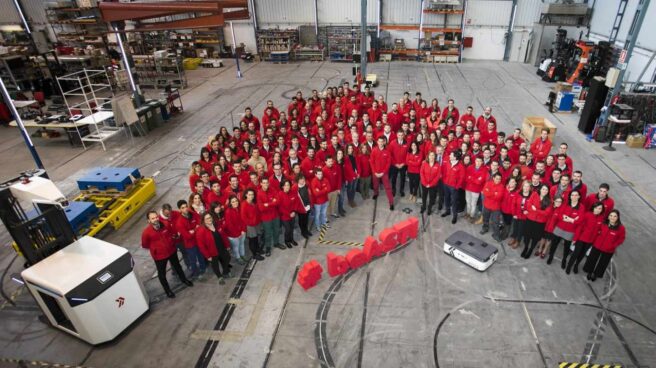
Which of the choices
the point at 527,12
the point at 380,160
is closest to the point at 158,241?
the point at 380,160

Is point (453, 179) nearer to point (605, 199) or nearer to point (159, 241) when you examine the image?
point (605, 199)

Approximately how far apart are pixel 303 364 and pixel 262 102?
14350mm

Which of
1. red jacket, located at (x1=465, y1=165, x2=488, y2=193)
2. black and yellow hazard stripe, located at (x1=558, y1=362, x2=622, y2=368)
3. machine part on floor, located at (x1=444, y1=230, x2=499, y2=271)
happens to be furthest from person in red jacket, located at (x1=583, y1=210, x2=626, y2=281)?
red jacket, located at (x1=465, y1=165, x2=488, y2=193)

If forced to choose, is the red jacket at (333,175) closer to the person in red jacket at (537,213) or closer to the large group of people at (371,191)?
the large group of people at (371,191)

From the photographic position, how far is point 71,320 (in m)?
5.85

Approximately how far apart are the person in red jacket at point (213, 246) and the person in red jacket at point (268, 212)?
3.01 feet

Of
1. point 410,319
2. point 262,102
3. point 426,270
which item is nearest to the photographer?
point 410,319

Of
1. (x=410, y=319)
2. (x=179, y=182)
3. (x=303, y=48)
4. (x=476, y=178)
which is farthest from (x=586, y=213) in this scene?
(x=303, y=48)

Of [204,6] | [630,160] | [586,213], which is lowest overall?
[630,160]

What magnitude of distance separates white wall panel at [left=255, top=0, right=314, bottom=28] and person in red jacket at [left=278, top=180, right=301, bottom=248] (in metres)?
23.4

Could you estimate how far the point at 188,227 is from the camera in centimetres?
658

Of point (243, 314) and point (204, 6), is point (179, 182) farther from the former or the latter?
point (243, 314)

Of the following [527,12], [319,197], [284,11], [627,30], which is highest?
[284,11]

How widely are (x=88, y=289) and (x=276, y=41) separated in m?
24.6
